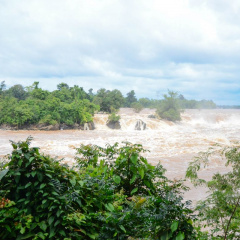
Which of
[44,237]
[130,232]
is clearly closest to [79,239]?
[44,237]

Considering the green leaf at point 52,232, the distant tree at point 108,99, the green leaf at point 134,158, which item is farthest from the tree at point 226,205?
the distant tree at point 108,99

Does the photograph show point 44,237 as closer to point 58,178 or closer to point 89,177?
point 58,178

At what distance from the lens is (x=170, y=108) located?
3950 cm

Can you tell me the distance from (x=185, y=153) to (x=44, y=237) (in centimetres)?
1624

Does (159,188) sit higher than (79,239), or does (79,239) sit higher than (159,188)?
(159,188)

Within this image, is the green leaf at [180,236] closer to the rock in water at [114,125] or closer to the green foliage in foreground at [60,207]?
the green foliage in foreground at [60,207]

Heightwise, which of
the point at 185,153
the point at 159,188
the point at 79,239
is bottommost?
the point at 185,153

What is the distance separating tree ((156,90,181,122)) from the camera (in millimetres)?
38125

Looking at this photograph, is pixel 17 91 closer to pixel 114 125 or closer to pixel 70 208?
pixel 114 125

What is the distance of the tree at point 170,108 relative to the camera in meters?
38.1

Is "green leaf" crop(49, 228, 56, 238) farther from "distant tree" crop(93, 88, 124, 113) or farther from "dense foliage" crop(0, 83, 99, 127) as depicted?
"distant tree" crop(93, 88, 124, 113)

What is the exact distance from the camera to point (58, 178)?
240 cm

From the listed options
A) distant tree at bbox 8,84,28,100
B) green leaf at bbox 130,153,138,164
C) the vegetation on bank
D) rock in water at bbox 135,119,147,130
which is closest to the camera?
the vegetation on bank

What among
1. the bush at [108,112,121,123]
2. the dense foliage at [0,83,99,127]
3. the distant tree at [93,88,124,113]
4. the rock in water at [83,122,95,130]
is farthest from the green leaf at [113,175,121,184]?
the distant tree at [93,88,124,113]
